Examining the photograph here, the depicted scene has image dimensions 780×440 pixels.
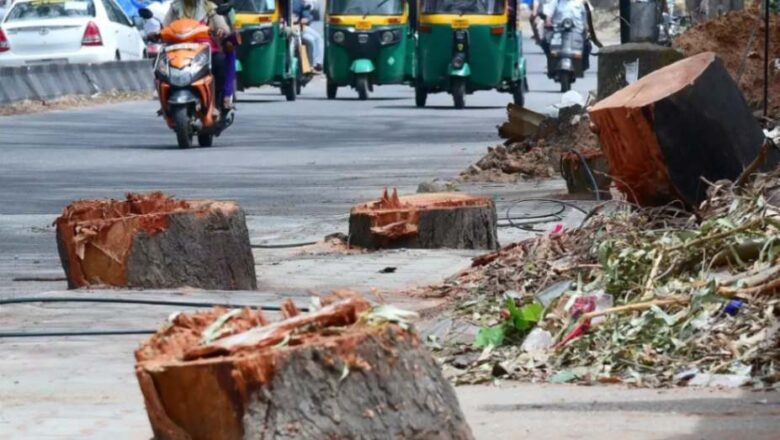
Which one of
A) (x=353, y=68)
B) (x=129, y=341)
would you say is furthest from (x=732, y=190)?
(x=353, y=68)

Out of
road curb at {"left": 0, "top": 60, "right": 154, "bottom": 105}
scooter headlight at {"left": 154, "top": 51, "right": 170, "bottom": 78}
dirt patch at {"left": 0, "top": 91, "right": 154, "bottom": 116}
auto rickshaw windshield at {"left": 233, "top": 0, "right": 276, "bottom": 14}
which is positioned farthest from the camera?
auto rickshaw windshield at {"left": 233, "top": 0, "right": 276, "bottom": 14}

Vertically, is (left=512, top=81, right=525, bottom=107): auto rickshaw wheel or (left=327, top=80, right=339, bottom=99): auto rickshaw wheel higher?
(left=512, top=81, right=525, bottom=107): auto rickshaw wheel

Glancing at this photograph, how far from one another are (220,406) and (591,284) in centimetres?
319

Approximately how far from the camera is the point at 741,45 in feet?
56.2

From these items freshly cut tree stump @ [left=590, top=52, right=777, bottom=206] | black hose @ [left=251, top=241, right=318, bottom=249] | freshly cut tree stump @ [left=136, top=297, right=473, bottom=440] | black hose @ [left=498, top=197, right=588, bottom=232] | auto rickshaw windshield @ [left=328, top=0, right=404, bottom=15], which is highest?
freshly cut tree stump @ [left=136, top=297, right=473, bottom=440]

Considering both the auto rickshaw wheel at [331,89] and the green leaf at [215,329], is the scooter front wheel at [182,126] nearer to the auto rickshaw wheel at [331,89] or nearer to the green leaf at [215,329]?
the auto rickshaw wheel at [331,89]

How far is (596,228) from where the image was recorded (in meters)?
8.77

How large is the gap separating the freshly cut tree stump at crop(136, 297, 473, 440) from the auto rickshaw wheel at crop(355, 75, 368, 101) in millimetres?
27503

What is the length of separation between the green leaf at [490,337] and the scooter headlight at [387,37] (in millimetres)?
24973

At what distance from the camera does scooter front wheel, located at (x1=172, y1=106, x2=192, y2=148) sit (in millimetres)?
19688

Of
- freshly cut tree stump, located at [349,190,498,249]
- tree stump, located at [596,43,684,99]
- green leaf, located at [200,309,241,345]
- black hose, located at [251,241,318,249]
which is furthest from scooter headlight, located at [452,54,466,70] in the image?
green leaf, located at [200,309,241,345]

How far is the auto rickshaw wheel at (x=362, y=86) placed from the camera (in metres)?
32.3

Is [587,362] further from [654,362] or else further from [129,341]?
[129,341]

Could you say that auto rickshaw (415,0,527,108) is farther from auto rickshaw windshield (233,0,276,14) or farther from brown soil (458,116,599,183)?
brown soil (458,116,599,183)
